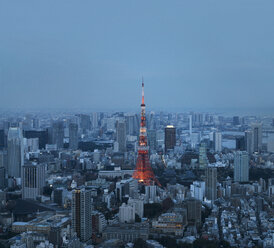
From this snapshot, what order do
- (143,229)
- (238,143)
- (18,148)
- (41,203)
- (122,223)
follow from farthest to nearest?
(238,143), (18,148), (41,203), (122,223), (143,229)

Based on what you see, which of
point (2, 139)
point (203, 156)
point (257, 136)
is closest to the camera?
point (2, 139)

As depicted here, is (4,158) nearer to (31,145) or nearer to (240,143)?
(31,145)

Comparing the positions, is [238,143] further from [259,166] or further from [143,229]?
[143,229]

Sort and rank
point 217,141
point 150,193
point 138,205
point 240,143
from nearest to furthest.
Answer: point 138,205
point 150,193
point 240,143
point 217,141

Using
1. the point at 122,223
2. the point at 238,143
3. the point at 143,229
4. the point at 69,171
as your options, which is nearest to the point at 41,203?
the point at 122,223

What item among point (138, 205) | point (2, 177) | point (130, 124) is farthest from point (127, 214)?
point (130, 124)

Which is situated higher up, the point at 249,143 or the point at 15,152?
the point at 249,143

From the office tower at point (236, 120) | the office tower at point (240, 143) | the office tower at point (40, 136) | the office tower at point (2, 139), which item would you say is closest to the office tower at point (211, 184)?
the office tower at point (236, 120)
